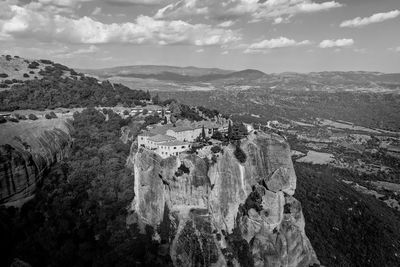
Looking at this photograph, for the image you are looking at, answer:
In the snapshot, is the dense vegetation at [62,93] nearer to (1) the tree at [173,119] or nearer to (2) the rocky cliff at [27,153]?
(2) the rocky cliff at [27,153]

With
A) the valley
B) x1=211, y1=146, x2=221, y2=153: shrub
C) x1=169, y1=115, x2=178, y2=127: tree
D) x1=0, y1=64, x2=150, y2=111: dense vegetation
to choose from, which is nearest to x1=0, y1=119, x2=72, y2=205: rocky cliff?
the valley

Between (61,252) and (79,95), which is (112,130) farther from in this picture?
(61,252)

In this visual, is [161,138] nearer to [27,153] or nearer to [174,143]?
[174,143]

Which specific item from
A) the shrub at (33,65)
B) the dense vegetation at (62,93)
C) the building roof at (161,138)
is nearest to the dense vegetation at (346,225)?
the building roof at (161,138)

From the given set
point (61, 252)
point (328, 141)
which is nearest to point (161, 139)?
point (61, 252)

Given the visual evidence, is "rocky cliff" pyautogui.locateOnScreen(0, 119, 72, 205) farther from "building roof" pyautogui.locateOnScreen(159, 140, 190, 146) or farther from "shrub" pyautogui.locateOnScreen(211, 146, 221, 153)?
"shrub" pyautogui.locateOnScreen(211, 146, 221, 153)

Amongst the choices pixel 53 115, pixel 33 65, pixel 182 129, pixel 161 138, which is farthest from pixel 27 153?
pixel 33 65
